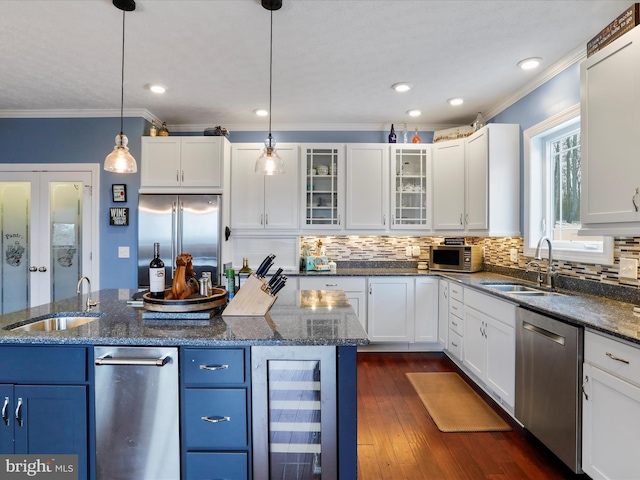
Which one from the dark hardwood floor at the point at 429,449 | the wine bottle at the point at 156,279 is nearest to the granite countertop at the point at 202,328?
the wine bottle at the point at 156,279

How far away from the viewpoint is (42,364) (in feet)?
5.11

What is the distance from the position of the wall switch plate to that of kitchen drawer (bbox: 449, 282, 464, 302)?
49.8 inches

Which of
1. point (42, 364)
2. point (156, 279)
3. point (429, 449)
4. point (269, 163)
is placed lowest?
point (429, 449)

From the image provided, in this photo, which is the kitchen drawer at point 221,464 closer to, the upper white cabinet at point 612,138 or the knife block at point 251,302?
the knife block at point 251,302

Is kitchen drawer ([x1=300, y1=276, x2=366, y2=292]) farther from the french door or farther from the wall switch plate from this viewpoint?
the french door

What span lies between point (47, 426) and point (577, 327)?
2.61m

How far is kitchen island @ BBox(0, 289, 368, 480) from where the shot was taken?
59.8 inches

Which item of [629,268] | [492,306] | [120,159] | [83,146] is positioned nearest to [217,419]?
[120,159]

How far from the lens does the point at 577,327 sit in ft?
5.97

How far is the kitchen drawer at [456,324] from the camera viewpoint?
3334 mm

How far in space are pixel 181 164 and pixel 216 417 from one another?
3036 millimetres

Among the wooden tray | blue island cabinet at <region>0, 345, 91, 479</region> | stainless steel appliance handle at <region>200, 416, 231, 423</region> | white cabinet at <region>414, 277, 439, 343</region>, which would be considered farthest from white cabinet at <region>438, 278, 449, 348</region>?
blue island cabinet at <region>0, 345, 91, 479</region>

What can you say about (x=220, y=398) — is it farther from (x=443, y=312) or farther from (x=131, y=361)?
(x=443, y=312)

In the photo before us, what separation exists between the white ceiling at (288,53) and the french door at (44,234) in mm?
763
